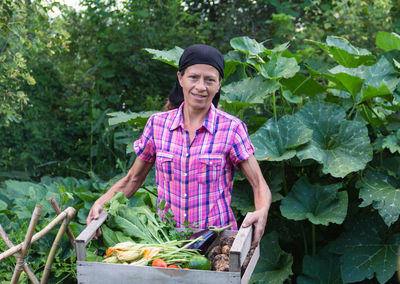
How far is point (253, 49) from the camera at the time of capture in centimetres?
345

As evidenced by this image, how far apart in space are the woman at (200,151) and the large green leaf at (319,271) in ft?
4.08

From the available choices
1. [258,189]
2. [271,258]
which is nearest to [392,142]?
[271,258]

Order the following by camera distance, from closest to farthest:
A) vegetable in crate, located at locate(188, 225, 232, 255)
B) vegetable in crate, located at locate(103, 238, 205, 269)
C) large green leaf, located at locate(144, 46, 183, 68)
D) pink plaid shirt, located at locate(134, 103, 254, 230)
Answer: vegetable in crate, located at locate(103, 238, 205, 269)
vegetable in crate, located at locate(188, 225, 232, 255)
pink plaid shirt, located at locate(134, 103, 254, 230)
large green leaf, located at locate(144, 46, 183, 68)

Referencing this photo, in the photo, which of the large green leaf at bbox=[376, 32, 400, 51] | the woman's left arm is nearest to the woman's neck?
the woman's left arm

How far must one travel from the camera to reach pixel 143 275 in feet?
5.31

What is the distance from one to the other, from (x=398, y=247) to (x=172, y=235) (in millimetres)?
1634

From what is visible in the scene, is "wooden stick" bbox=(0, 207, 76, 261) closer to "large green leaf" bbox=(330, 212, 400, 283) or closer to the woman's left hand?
the woman's left hand

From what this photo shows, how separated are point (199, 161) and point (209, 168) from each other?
1.9 inches

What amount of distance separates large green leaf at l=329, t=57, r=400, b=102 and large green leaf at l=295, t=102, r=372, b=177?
0.17 m

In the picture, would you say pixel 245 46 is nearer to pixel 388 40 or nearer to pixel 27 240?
pixel 388 40

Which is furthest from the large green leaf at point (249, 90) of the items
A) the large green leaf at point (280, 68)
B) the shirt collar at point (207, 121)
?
the shirt collar at point (207, 121)

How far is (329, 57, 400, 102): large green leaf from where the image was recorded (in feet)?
9.95

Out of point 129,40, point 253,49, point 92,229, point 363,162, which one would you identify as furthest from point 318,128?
point 129,40

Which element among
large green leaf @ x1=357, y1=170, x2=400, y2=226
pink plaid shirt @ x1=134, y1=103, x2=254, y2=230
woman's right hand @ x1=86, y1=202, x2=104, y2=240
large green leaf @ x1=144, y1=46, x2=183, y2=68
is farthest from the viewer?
large green leaf @ x1=144, y1=46, x2=183, y2=68
